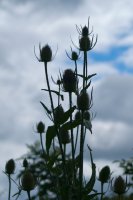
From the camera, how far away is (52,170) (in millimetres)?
5242

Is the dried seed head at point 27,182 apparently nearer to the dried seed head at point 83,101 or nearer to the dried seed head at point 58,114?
the dried seed head at point 58,114

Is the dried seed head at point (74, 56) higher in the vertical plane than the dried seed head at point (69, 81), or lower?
higher

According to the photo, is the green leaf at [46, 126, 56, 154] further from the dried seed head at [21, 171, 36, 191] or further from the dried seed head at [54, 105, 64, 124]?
the dried seed head at [21, 171, 36, 191]

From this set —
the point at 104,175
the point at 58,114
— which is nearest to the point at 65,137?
the point at 104,175

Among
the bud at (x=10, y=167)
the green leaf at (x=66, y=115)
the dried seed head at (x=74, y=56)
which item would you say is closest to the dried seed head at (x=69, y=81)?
the green leaf at (x=66, y=115)

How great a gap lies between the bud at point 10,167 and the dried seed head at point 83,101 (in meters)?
1.53

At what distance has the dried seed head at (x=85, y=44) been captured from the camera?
5.60m

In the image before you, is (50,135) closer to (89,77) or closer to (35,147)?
(89,77)

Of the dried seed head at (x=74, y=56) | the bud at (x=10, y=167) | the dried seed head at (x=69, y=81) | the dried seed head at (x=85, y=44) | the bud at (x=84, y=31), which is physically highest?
the bud at (x=84, y=31)

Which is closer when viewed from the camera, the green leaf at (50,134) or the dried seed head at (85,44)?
the green leaf at (50,134)

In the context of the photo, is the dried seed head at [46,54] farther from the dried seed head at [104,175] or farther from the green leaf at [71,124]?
the dried seed head at [104,175]

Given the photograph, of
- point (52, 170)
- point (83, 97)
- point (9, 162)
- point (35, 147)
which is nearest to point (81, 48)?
point (83, 97)

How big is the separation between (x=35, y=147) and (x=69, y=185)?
17.2 meters

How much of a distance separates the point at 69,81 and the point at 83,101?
273 mm
